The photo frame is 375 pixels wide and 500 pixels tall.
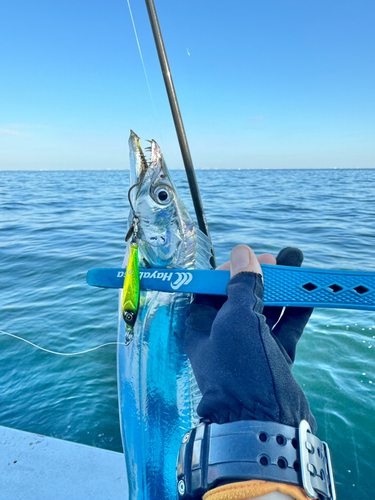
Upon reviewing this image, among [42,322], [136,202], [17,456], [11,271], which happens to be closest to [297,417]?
[136,202]

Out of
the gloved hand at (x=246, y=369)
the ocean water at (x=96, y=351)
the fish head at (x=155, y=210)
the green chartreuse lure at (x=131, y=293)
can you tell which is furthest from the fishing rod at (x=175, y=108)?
the ocean water at (x=96, y=351)

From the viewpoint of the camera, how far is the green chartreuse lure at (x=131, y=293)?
1.76 metres

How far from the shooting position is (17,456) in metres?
2.33

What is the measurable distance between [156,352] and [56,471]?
1166mm

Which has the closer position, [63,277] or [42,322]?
[42,322]

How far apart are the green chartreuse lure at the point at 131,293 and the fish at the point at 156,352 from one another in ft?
0.45

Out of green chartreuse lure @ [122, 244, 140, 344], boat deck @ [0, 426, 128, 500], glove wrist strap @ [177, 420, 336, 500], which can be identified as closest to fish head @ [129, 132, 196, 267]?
green chartreuse lure @ [122, 244, 140, 344]

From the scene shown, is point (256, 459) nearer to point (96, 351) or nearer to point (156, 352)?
point (156, 352)

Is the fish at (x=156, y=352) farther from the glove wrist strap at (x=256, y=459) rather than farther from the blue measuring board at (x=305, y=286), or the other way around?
the glove wrist strap at (x=256, y=459)

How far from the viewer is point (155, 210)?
1.97 metres

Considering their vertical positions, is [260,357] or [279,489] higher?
[260,357]

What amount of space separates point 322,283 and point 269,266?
0.82 ft

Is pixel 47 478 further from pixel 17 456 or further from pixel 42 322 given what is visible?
pixel 42 322

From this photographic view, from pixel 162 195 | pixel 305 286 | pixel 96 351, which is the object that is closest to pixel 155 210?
pixel 162 195
